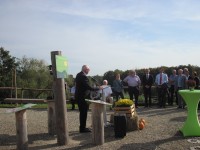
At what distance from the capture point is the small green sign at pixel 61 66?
8420 mm

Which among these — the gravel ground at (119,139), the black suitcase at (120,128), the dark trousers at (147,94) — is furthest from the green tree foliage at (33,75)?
the black suitcase at (120,128)

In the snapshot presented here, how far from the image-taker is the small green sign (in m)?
8.42

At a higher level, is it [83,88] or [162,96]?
[83,88]

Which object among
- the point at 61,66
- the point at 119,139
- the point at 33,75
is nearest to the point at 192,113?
the point at 119,139

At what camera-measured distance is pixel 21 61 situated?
4406 centimetres

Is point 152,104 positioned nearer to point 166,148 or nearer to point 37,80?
point 166,148

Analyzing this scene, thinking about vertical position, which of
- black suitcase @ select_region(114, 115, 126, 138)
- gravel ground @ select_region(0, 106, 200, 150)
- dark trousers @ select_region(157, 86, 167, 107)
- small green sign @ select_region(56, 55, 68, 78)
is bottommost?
gravel ground @ select_region(0, 106, 200, 150)

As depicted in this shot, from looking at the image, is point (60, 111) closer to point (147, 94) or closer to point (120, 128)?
point (120, 128)

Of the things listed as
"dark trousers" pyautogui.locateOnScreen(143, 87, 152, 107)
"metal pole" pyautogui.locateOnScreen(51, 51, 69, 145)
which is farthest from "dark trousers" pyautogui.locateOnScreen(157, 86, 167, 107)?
"metal pole" pyautogui.locateOnScreen(51, 51, 69, 145)

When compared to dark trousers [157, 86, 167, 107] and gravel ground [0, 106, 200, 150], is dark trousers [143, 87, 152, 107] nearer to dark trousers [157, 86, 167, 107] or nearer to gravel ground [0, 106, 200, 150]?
dark trousers [157, 86, 167, 107]

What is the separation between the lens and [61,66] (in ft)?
28.2

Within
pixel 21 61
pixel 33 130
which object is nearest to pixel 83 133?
pixel 33 130

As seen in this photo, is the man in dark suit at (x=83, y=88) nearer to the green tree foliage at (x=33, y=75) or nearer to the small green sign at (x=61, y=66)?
the small green sign at (x=61, y=66)

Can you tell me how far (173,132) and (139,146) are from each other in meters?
2.01
